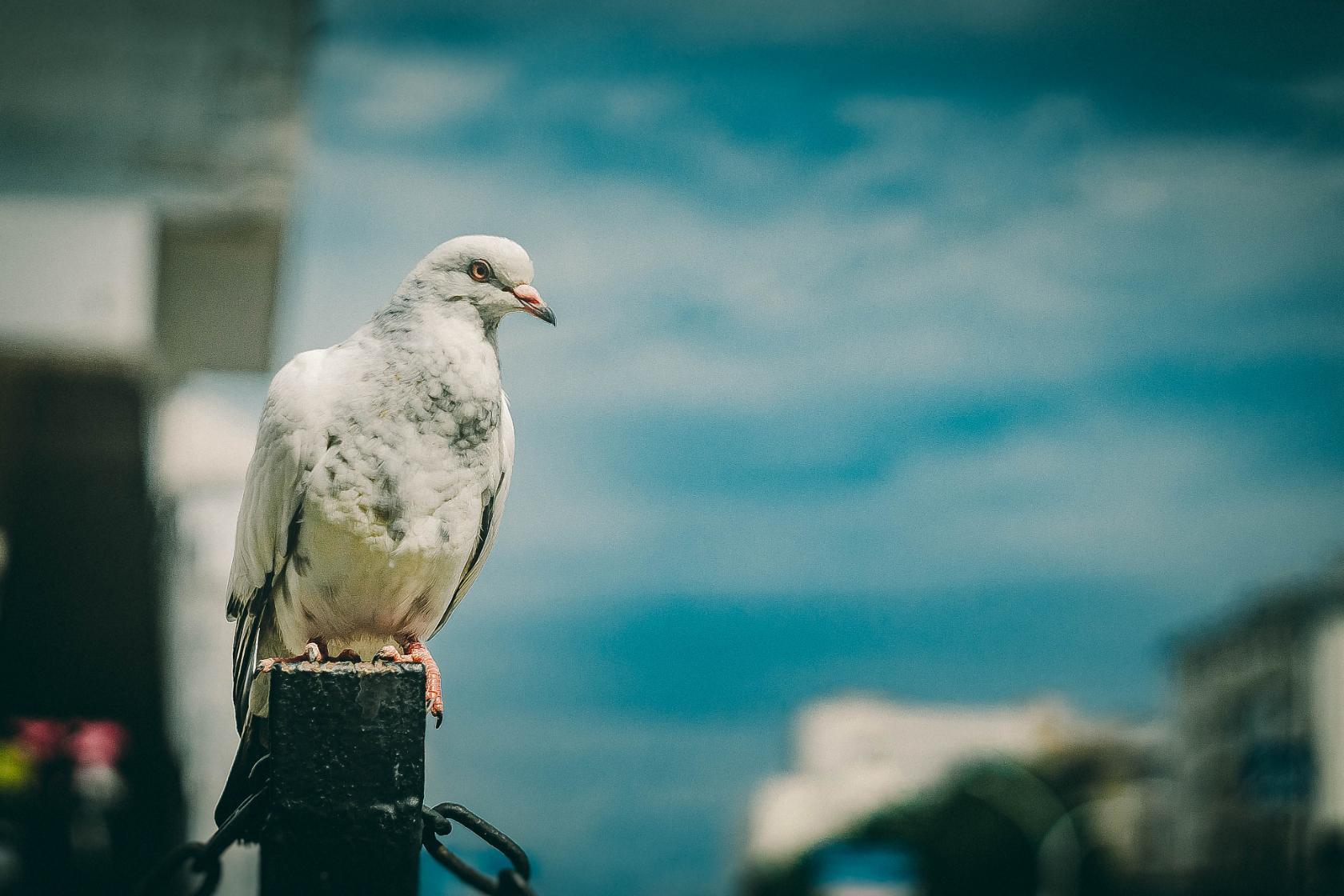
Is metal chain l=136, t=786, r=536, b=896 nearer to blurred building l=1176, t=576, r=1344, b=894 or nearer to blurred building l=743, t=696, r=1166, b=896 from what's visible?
blurred building l=1176, t=576, r=1344, b=894

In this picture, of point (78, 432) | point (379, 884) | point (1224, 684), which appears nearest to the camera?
point (379, 884)

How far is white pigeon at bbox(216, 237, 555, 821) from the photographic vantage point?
329 cm

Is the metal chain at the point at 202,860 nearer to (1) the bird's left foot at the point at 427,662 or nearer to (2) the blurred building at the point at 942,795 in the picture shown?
(1) the bird's left foot at the point at 427,662

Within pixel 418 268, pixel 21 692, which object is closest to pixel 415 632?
pixel 418 268

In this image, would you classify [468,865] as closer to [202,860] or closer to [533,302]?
[202,860]

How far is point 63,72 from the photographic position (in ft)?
30.5

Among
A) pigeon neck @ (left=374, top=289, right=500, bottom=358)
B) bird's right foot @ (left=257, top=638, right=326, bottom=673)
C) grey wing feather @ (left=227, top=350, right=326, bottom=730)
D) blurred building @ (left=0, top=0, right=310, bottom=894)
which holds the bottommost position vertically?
bird's right foot @ (left=257, top=638, right=326, bottom=673)

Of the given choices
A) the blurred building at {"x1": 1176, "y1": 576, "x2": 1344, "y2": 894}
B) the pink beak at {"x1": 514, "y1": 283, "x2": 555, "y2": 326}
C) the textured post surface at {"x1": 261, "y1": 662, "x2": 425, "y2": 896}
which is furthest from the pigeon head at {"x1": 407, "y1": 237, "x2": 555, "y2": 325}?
the blurred building at {"x1": 1176, "y1": 576, "x2": 1344, "y2": 894}

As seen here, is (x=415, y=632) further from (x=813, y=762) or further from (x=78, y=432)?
(x=813, y=762)

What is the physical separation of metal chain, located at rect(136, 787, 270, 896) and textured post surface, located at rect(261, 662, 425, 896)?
3.7 inches

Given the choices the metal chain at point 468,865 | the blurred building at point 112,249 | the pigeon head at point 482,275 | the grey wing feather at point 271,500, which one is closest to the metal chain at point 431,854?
the metal chain at point 468,865

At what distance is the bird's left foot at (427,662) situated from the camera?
121 inches

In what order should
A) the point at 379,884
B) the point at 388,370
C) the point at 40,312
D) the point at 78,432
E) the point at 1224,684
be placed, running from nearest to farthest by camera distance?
1. the point at 379,884
2. the point at 388,370
3. the point at 40,312
4. the point at 78,432
5. the point at 1224,684

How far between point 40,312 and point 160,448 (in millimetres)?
2083
